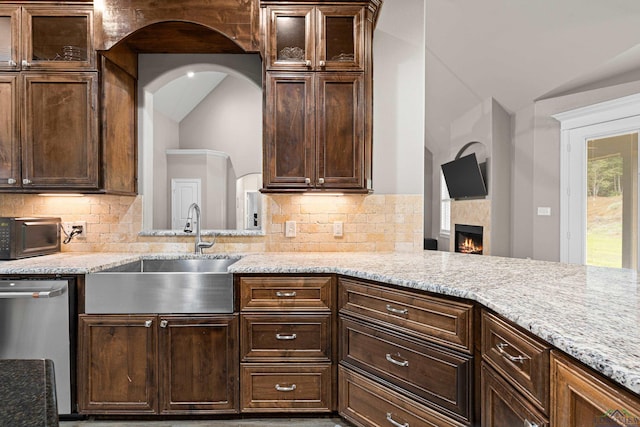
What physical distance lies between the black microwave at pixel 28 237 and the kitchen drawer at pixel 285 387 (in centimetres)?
165

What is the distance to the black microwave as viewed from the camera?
89.3 inches

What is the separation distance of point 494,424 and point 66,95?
295cm

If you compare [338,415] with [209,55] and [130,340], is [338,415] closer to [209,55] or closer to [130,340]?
[130,340]

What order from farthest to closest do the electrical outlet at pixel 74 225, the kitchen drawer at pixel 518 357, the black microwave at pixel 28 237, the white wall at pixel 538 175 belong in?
the white wall at pixel 538 175, the electrical outlet at pixel 74 225, the black microwave at pixel 28 237, the kitchen drawer at pixel 518 357

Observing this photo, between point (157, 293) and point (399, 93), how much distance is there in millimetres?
2174

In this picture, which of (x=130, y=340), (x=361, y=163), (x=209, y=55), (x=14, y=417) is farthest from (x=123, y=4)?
(x=14, y=417)

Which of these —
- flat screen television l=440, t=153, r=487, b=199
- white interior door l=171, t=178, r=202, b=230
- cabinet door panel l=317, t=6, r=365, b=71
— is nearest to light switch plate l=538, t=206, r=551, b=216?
flat screen television l=440, t=153, r=487, b=199

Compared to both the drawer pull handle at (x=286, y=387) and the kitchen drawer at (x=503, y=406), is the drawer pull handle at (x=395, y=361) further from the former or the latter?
the drawer pull handle at (x=286, y=387)

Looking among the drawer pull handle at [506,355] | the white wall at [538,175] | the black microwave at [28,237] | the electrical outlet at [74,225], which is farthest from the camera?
the white wall at [538,175]

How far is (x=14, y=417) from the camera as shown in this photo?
58 centimetres

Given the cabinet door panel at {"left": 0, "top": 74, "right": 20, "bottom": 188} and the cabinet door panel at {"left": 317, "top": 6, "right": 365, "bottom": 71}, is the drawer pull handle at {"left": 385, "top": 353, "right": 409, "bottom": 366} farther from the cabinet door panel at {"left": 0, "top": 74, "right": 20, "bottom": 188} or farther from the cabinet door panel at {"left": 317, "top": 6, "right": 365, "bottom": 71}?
the cabinet door panel at {"left": 0, "top": 74, "right": 20, "bottom": 188}

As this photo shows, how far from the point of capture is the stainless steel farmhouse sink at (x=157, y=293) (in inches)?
79.7

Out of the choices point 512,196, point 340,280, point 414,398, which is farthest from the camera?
point 512,196

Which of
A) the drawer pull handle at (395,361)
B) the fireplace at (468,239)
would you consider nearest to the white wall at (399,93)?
the drawer pull handle at (395,361)
